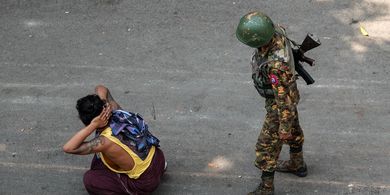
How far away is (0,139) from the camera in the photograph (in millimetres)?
5586

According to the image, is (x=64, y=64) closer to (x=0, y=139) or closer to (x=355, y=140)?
(x=0, y=139)

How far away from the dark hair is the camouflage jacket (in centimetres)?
122

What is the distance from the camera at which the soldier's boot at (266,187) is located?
180 inches

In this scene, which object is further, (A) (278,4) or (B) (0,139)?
(A) (278,4)

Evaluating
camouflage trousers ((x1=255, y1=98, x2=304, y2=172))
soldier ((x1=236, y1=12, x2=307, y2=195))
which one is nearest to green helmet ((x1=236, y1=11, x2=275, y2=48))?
soldier ((x1=236, y1=12, x2=307, y2=195))

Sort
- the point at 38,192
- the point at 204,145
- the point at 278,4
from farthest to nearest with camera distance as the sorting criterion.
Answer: the point at 278,4
the point at 204,145
the point at 38,192

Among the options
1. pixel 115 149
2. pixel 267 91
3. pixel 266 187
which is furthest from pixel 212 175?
pixel 267 91

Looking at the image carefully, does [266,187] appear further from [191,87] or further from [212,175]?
[191,87]

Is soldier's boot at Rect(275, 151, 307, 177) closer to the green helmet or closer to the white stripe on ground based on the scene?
the white stripe on ground

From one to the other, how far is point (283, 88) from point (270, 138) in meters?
0.54

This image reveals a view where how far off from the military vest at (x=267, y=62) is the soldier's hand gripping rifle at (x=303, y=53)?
169 millimetres

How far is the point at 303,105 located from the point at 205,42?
5.49 feet

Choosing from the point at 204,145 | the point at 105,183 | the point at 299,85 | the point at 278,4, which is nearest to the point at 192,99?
the point at 204,145

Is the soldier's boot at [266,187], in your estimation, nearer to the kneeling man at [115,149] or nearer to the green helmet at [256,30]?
the kneeling man at [115,149]
